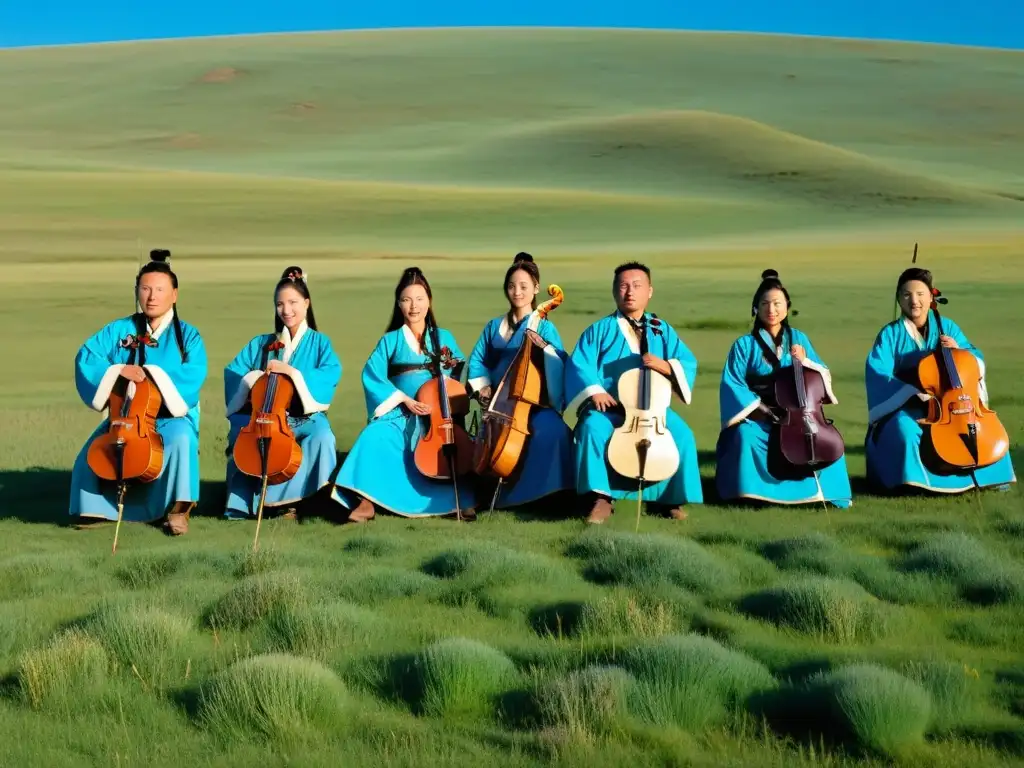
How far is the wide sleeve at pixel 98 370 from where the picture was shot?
24.3 feet

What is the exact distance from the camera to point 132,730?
13.5 feet

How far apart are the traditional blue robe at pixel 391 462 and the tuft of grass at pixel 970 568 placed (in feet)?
9.49

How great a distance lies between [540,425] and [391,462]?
940 mm

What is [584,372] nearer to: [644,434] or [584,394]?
[584,394]

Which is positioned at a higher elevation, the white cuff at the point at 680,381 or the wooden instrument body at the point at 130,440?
the white cuff at the point at 680,381

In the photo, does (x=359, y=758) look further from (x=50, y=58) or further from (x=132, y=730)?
(x=50, y=58)

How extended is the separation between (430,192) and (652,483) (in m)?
37.2

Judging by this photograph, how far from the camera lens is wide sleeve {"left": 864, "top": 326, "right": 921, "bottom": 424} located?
25.8 feet

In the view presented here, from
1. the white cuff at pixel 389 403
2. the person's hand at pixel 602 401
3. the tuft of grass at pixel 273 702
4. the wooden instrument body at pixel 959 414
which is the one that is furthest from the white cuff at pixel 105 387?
the wooden instrument body at pixel 959 414

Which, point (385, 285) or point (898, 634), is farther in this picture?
point (385, 285)

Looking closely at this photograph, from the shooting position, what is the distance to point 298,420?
7.92 meters

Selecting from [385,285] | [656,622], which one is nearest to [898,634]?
[656,622]

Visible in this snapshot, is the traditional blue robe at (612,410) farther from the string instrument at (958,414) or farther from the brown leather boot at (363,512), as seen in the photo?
the string instrument at (958,414)

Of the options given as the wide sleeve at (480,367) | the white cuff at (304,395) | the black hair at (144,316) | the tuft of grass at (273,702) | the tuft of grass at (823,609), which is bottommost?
the tuft of grass at (273,702)
